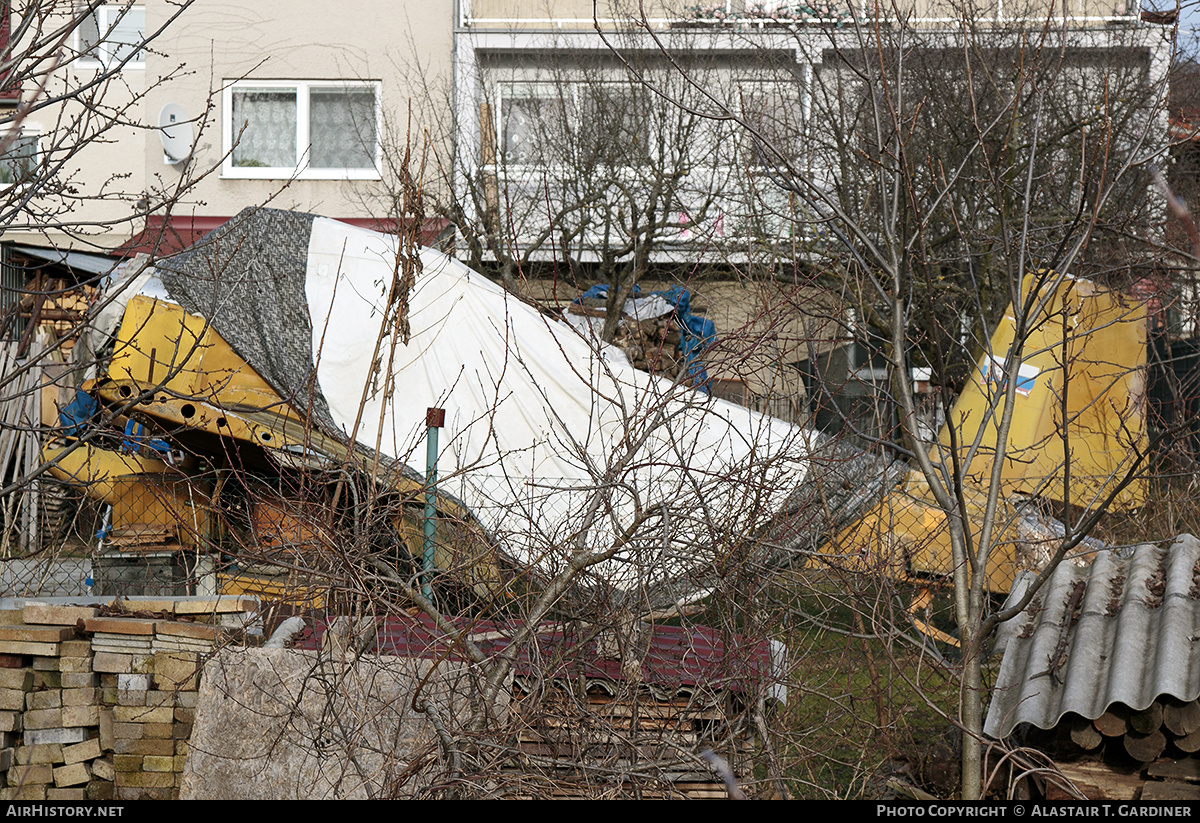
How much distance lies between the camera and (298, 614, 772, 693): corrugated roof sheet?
169 inches

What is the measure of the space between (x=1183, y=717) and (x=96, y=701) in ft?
17.1

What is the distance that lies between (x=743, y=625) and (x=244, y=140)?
14.1 m

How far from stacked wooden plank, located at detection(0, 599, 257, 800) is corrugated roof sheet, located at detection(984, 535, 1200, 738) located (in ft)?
13.0

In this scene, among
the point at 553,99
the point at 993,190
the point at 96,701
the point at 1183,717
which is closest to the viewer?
the point at 1183,717

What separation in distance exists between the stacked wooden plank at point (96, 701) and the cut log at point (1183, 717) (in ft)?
14.6

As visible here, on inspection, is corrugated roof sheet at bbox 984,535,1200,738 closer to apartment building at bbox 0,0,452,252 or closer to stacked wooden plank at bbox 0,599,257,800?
stacked wooden plank at bbox 0,599,257,800

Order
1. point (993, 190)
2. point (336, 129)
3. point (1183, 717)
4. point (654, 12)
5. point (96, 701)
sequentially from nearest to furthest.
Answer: point (1183, 717), point (96, 701), point (993, 190), point (654, 12), point (336, 129)

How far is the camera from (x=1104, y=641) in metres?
5.03

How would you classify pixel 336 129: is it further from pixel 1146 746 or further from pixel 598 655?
pixel 1146 746

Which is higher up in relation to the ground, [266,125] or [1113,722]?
[266,125]

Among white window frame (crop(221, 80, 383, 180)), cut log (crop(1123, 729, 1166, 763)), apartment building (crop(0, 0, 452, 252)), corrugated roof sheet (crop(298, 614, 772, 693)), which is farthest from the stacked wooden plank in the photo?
white window frame (crop(221, 80, 383, 180))

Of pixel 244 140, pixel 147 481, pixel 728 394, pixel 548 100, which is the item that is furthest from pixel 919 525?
pixel 244 140

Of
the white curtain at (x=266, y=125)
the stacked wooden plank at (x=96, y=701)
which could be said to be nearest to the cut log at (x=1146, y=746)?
the stacked wooden plank at (x=96, y=701)

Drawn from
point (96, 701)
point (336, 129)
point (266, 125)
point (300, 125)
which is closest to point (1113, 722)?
point (96, 701)
